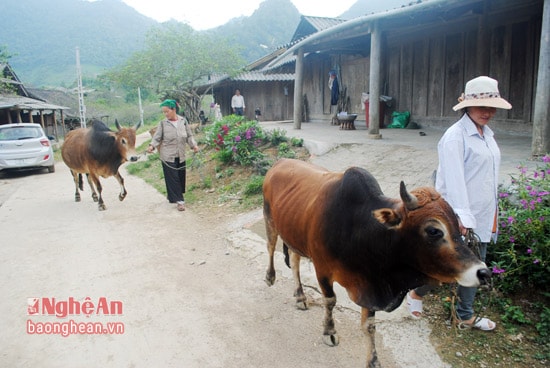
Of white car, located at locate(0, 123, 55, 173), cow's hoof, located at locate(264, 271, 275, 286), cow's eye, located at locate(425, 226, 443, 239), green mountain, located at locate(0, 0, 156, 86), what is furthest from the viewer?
green mountain, located at locate(0, 0, 156, 86)

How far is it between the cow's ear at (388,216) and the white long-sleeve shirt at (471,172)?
28.0 inches

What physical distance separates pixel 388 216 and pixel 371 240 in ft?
0.78

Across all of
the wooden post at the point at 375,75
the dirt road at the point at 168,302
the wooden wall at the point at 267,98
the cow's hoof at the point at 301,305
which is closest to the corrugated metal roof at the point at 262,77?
the wooden wall at the point at 267,98

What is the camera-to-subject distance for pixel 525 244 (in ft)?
11.7

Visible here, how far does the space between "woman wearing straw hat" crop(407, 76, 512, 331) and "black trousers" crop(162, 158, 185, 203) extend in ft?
18.4

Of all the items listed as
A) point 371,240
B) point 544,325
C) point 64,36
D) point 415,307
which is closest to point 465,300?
point 415,307

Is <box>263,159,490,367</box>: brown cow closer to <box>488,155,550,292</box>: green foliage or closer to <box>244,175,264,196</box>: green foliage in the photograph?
<box>488,155,550,292</box>: green foliage

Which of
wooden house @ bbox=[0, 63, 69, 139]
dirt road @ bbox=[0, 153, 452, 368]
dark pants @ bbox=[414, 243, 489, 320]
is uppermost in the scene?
wooden house @ bbox=[0, 63, 69, 139]

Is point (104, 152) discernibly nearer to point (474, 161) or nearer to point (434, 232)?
point (474, 161)

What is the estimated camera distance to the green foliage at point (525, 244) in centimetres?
347

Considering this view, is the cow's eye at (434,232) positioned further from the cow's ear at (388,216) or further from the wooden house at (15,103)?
the wooden house at (15,103)

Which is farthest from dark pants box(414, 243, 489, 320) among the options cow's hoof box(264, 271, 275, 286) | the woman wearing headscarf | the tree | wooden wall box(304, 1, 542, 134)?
the tree

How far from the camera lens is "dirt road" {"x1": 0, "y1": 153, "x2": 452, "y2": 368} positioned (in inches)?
126

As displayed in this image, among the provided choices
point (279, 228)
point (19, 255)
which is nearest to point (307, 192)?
point (279, 228)
